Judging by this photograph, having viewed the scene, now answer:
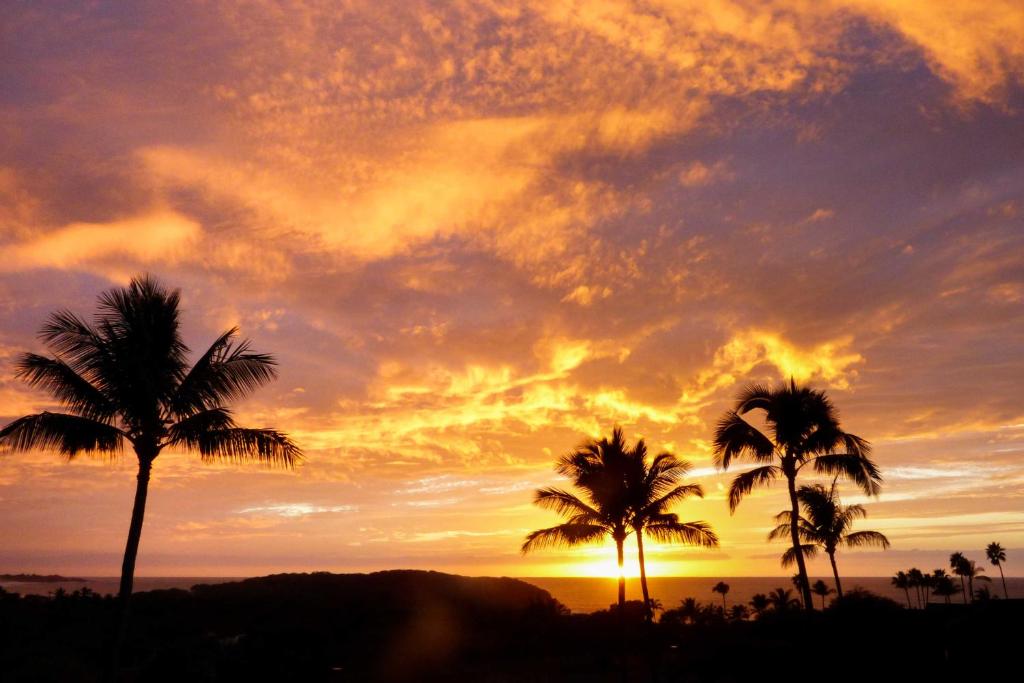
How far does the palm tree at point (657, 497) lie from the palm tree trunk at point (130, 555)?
17227mm

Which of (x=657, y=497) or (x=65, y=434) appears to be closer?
(x=65, y=434)

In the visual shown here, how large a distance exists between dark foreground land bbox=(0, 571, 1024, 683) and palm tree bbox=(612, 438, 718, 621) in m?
3.86

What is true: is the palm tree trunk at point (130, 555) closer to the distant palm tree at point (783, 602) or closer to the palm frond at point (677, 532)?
the palm frond at point (677, 532)

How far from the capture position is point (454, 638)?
3681cm

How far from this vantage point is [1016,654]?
19953 mm

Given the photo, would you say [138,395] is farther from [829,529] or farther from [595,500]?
[829,529]

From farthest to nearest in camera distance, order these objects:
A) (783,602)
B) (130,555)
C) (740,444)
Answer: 1. (783,602)
2. (740,444)
3. (130,555)

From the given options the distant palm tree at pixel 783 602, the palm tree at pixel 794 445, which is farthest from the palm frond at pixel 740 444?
the distant palm tree at pixel 783 602

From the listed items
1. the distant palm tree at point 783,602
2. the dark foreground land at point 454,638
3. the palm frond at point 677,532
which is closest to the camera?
the dark foreground land at point 454,638

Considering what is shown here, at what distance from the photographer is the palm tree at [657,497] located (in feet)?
95.0

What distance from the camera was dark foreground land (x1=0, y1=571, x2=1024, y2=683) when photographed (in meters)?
21.5

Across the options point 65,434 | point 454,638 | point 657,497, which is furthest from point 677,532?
point 65,434

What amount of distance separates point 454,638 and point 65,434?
24712 millimetres

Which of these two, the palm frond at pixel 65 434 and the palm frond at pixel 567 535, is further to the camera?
the palm frond at pixel 567 535
